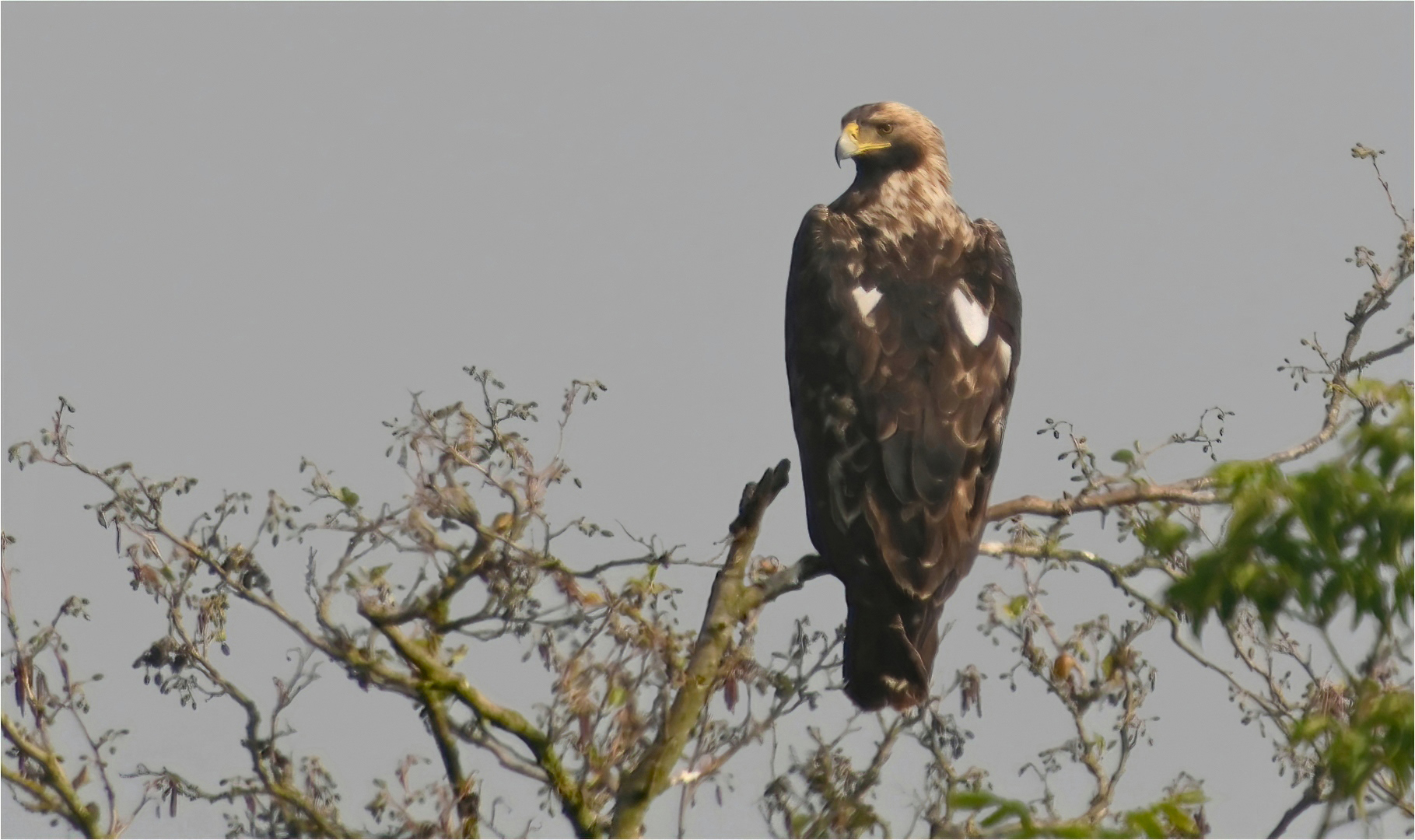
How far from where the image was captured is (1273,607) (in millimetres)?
4062

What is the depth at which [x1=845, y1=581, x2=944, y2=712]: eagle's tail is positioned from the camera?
21.2 ft

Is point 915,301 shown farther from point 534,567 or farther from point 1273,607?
point 1273,607

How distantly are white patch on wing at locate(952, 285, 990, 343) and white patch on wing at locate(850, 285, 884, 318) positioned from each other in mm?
304

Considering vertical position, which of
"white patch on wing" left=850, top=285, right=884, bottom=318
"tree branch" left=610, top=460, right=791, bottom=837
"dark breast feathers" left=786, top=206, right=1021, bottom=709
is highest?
"white patch on wing" left=850, top=285, right=884, bottom=318

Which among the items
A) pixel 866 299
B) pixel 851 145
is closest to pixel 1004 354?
pixel 866 299

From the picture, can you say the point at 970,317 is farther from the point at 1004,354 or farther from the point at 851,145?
the point at 851,145

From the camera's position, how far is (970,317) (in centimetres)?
712

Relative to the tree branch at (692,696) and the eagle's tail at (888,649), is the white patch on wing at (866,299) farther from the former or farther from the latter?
the tree branch at (692,696)

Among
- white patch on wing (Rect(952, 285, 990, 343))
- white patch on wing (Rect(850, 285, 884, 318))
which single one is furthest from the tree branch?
white patch on wing (Rect(952, 285, 990, 343))

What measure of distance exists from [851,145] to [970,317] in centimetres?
151

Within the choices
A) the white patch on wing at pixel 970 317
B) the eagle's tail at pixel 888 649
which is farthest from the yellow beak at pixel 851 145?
the eagle's tail at pixel 888 649

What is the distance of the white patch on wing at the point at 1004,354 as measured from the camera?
7.06 metres

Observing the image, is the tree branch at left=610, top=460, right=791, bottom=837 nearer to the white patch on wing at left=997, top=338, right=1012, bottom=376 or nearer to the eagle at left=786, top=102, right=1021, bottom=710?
the eagle at left=786, top=102, right=1021, bottom=710

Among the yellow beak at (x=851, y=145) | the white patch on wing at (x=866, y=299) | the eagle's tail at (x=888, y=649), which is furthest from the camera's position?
the yellow beak at (x=851, y=145)
